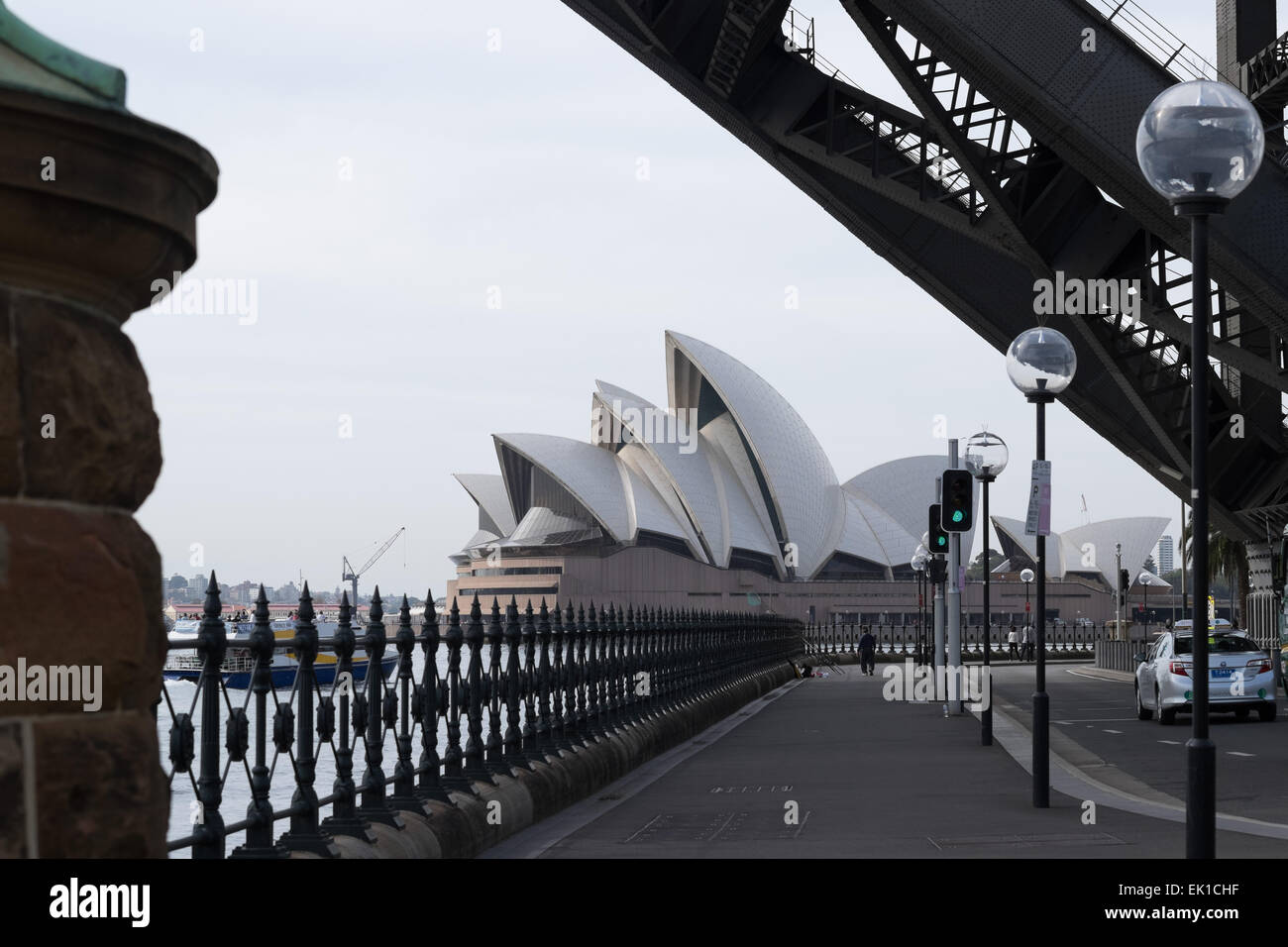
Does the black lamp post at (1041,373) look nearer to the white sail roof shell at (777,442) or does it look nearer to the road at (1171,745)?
the road at (1171,745)

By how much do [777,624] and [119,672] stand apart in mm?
42620

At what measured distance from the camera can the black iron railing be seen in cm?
613

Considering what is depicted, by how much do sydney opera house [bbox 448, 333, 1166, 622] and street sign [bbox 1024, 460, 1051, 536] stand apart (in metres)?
74.2

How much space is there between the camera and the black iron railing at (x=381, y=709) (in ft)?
20.1

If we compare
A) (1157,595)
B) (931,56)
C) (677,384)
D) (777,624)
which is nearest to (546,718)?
(931,56)

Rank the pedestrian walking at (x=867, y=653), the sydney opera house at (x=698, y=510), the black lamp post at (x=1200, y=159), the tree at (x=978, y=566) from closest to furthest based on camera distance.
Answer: the black lamp post at (x=1200, y=159) → the pedestrian walking at (x=867, y=653) → the sydney opera house at (x=698, y=510) → the tree at (x=978, y=566)

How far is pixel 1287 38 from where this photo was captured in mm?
25438

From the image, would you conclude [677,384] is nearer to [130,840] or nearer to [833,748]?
[833,748]

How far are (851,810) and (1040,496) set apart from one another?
2642mm

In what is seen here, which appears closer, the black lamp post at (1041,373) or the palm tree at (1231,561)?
the black lamp post at (1041,373)

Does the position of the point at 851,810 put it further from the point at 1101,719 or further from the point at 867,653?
the point at 867,653

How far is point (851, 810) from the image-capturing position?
38.5 ft

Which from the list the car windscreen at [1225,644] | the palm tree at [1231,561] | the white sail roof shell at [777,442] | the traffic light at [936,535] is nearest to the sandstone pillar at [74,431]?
the car windscreen at [1225,644]

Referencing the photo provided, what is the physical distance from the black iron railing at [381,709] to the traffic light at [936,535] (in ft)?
21.9
